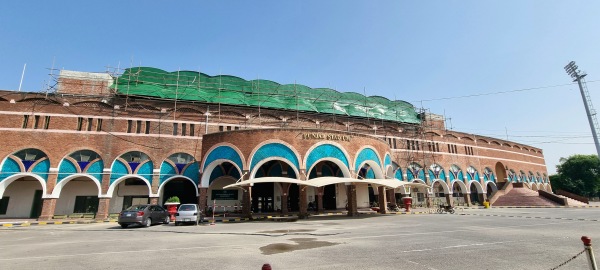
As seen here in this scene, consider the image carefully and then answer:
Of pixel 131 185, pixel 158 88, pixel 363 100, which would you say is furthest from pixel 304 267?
pixel 363 100

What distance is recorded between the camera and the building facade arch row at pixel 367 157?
1043 inches

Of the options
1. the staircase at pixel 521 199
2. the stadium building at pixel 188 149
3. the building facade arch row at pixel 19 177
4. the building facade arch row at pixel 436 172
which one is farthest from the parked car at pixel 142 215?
the staircase at pixel 521 199

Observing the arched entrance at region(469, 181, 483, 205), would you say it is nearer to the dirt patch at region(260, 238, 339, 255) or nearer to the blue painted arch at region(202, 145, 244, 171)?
the blue painted arch at region(202, 145, 244, 171)

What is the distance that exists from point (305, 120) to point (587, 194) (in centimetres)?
6620

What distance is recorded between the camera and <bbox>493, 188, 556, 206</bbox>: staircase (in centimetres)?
3909

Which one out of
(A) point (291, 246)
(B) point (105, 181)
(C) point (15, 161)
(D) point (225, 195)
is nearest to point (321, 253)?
(A) point (291, 246)

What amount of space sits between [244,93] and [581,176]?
75.1m

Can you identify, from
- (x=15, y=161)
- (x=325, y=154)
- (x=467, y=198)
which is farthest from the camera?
(x=467, y=198)

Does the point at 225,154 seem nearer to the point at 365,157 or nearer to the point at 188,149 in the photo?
the point at 188,149

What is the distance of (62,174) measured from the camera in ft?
91.1

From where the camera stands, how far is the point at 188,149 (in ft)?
105

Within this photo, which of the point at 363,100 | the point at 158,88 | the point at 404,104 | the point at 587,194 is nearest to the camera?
the point at 158,88

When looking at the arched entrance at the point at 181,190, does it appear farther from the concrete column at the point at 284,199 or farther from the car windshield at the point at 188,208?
the car windshield at the point at 188,208

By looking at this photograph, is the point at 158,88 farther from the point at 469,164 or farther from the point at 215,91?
the point at 469,164
